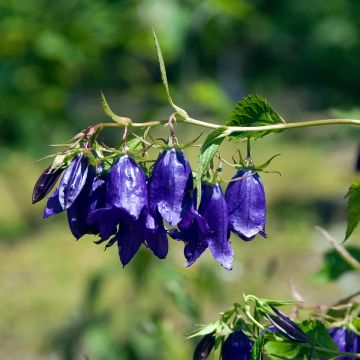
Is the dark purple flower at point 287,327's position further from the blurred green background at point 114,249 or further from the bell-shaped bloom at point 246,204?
the blurred green background at point 114,249

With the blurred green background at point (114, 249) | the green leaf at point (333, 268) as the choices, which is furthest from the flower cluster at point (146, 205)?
the green leaf at point (333, 268)

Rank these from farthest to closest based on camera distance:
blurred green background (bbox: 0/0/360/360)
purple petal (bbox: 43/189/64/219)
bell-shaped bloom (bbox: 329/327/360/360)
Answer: blurred green background (bbox: 0/0/360/360) < bell-shaped bloom (bbox: 329/327/360/360) < purple petal (bbox: 43/189/64/219)

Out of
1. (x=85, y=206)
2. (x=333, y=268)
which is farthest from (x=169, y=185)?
(x=333, y=268)

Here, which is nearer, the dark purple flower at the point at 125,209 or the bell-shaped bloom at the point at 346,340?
the dark purple flower at the point at 125,209

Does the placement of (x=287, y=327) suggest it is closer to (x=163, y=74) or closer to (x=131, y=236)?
(x=131, y=236)

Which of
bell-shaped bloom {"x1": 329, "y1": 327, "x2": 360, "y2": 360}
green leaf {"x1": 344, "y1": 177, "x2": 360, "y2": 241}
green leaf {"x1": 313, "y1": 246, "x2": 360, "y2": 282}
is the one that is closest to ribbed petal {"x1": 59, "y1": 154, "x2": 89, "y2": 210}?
green leaf {"x1": 344, "y1": 177, "x2": 360, "y2": 241}

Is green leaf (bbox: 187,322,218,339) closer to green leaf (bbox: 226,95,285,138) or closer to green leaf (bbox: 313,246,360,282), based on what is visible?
green leaf (bbox: 226,95,285,138)
